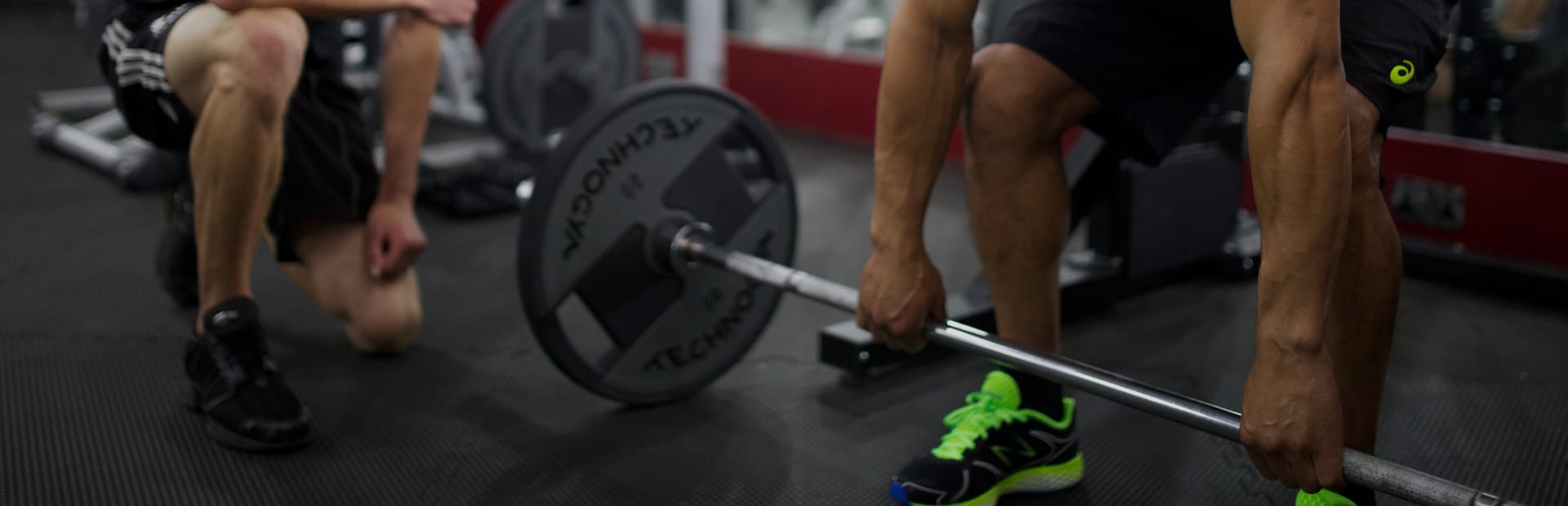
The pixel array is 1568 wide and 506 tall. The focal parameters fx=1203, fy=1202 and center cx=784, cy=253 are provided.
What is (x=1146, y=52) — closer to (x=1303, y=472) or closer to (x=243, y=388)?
(x=1303, y=472)

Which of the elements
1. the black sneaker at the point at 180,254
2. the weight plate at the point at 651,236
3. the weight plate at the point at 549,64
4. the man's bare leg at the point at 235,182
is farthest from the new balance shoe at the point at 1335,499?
the weight plate at the point at 549,64

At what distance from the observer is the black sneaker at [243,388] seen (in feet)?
4.86

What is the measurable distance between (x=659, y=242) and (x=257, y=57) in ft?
1.77

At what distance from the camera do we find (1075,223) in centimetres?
191

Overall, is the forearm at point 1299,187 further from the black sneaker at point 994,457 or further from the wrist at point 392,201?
the wrist at point 392,201

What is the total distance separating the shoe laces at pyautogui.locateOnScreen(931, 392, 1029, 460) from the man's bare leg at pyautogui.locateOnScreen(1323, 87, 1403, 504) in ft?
1.18

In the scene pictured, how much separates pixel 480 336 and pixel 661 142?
1.95 ft

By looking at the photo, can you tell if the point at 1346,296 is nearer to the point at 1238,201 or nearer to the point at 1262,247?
the point at 1262,247

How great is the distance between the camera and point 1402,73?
3.41 feet

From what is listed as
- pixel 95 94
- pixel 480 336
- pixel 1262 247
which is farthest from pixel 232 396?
pixel 95 94

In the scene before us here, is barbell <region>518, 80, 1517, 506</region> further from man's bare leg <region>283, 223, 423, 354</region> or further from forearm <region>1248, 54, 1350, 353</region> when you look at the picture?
forearm <region>1248, 54, 1350, 353</region>

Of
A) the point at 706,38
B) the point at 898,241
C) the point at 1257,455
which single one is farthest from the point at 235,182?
the point at 706,38

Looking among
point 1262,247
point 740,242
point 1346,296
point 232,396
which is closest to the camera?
point 1262,247

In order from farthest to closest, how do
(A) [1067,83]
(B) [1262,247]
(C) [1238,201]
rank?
(C) [1238,201], (A) [1067,83], (B) [1262,247]
